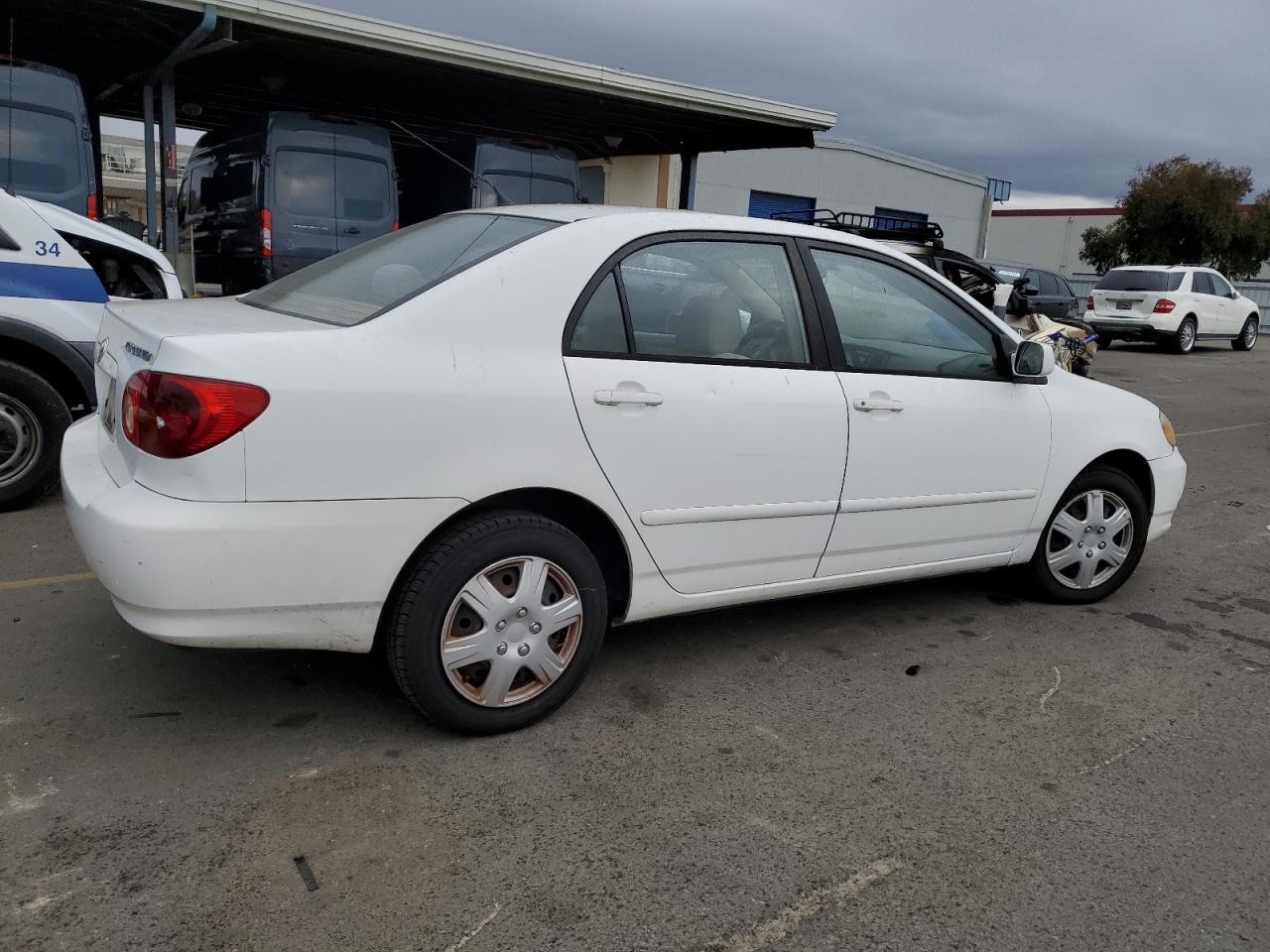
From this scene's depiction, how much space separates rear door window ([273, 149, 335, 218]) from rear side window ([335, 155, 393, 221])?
73 millimetres

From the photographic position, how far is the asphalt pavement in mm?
2412

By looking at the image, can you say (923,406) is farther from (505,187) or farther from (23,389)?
(505,187)

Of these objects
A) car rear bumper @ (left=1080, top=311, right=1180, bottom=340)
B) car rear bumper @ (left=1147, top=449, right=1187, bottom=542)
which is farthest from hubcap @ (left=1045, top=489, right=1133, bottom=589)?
car rear bumper @ (left=1080, top=311, right=1180, bottom=340)

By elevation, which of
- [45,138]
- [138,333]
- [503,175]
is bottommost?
[138,333]

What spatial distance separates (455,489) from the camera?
295 cm

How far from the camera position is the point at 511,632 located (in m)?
Answer: 3.13

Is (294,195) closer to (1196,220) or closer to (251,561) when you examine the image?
(251,561)

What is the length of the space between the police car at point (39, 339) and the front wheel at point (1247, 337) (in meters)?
23.2

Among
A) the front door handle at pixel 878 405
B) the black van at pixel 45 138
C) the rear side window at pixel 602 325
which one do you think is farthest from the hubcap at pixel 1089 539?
the black van at pixel 45 138

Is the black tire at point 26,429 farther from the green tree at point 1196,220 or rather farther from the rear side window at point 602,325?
the green tree at point 1196,220

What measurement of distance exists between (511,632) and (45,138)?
7.05 metres

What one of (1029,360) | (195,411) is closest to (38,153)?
(195,411)

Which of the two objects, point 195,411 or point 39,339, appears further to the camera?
point 39,339

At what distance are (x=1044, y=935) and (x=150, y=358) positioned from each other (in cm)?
266
